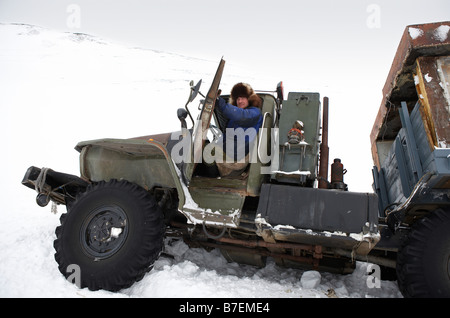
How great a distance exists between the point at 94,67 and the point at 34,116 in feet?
50.8

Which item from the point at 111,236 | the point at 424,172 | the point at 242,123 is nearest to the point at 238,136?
the point at 242,123

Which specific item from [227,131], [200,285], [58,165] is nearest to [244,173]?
[227,131]

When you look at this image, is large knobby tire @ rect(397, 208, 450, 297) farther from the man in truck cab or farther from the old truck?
the man in truck cab

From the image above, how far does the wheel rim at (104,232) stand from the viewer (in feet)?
10.0

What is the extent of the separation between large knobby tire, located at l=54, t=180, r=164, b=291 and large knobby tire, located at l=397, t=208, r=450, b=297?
89.1 inches

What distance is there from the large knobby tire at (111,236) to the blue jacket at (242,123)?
105 cm

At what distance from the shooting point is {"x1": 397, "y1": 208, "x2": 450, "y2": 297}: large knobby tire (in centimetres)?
253

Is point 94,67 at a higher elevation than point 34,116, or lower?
higher

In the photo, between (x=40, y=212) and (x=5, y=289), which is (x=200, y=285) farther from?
(x=40, y=212)

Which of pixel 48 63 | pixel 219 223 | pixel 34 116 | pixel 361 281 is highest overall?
pixel 48 63

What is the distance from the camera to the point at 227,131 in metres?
3.47

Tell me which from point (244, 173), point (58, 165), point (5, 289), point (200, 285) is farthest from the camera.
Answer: point (58, 165)

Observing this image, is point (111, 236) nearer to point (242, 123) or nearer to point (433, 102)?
point (242, 123)

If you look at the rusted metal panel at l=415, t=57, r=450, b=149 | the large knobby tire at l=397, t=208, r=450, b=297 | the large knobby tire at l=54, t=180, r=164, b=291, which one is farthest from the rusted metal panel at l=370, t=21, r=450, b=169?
the large knobby tire at l=54, t=180, r=164, b=291
